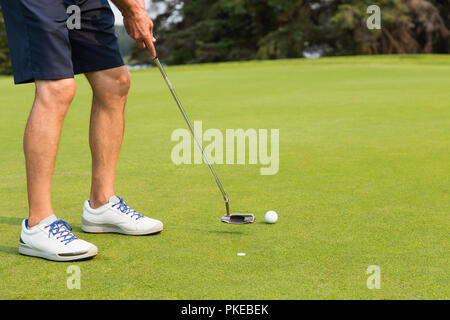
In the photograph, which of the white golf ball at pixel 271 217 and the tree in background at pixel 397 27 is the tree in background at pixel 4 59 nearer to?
the tree in background at pixel 397 27

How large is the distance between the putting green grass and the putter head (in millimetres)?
33

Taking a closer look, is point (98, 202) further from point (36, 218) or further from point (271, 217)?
point (271, 217)

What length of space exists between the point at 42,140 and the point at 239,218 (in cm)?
89

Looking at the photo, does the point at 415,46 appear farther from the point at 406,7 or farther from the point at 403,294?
the point at 403,294

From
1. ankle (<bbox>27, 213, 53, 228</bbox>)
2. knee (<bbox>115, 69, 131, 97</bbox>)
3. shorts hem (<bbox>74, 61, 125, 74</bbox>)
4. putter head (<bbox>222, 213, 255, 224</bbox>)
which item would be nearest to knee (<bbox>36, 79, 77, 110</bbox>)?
shorts hem (<bbox>74, 61, 125, 74</bbox>)

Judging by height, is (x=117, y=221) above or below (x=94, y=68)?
below

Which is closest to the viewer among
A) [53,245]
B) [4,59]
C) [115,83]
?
[53,245]

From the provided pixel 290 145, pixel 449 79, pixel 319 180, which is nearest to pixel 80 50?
pixel 319 180

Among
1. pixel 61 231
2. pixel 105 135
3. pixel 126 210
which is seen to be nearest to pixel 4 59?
pixel 105 135

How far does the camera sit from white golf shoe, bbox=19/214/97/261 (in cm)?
250

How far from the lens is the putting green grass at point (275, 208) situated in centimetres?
213

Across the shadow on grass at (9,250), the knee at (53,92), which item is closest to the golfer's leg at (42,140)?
the knee at (53,92)

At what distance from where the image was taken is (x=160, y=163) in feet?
14.8

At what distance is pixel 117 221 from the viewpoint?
2.91m
